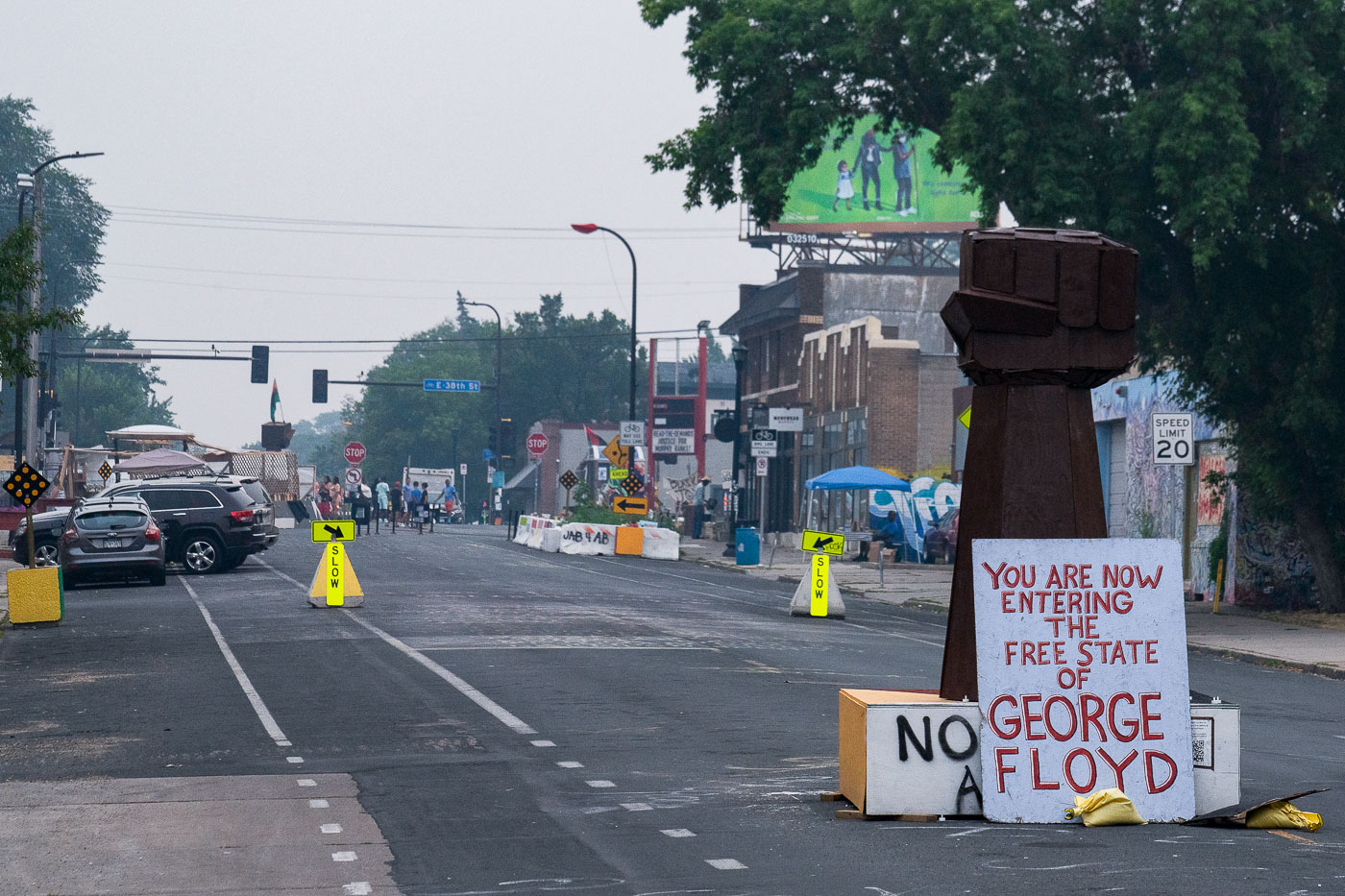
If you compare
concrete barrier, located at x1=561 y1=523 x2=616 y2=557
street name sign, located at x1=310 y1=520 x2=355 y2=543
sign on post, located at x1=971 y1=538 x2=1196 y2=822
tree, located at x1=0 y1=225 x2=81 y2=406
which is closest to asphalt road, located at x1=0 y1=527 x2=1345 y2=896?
sign on post, located at x1=971 y1=538 x2=1196 y2=822

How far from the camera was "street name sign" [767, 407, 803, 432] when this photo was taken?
151 feet

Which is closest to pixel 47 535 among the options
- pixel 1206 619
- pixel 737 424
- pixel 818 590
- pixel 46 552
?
pixel 46 552

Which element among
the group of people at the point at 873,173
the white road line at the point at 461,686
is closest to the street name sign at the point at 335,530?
the white road line at the point at 461,686

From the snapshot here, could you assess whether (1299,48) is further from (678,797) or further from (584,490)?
(584,490)

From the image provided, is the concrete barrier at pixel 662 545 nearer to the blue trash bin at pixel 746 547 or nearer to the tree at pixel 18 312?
the blue trash bin at pixel 746 547

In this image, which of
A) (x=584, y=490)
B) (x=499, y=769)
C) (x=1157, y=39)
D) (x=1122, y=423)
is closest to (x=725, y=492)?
(x=584, y=490)

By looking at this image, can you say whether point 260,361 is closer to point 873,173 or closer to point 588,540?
point 588,540

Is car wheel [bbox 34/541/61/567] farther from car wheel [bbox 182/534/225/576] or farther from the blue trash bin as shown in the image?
the blue trash bin

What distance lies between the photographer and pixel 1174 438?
25.4 metres

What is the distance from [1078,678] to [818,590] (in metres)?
16.5

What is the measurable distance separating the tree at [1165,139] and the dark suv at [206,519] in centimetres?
1229

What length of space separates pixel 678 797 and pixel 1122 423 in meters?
29.1

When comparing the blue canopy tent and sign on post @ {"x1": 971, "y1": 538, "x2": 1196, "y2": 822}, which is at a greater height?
the blue canopy tent

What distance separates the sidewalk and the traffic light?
2209 cm
